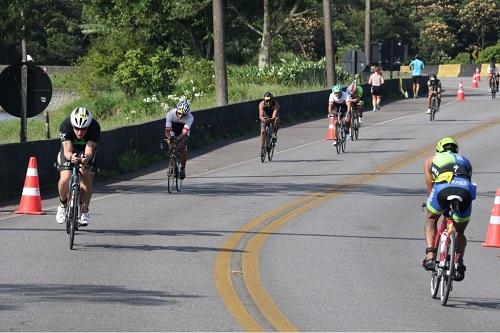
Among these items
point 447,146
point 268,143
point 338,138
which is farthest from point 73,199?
point 338,138

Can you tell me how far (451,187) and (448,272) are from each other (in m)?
0.82

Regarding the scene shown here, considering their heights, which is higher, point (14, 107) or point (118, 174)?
point (14, 107)

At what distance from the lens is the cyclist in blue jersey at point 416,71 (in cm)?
4894

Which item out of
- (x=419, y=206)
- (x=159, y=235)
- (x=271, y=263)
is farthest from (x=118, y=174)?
(x=271, y=263)

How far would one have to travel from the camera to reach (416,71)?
49469mm

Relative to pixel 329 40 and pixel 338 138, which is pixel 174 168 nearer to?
pixel 338 138

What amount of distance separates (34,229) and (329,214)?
186 inches

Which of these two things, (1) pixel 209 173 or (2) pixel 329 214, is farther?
(1) pixel 209 173

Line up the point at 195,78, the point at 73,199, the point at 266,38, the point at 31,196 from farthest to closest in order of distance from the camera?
the point at 266,38 < the point at 195,78 < the point at 31,196 < the point at 73,199

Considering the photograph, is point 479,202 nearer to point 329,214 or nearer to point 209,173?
point 329,214

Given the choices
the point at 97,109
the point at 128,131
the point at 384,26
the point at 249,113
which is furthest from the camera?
the point at 384,26

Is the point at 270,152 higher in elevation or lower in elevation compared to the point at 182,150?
lower

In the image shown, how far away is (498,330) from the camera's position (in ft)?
31.7

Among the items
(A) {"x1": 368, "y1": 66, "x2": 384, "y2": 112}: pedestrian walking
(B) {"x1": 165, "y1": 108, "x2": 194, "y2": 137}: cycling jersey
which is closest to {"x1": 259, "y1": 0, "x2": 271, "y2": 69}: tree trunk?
(A) {"x1": 368, "y1": 66, "x2": 384, "y2": 112}: pedestrian walking
